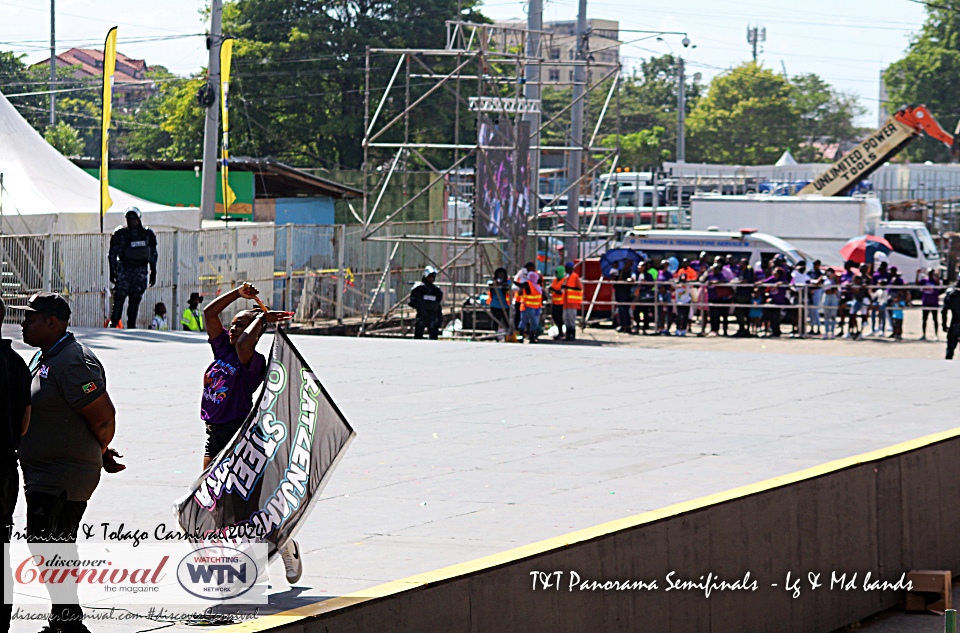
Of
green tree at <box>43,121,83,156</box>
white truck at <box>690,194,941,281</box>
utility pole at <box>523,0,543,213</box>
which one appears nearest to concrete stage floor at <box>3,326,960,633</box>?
utility pole at <box>523,0,543,213</box>

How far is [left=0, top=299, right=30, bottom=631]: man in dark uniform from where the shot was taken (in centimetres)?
513

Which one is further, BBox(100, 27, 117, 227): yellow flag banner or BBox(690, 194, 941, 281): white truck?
BBox(690, 194, 941, 281): white truck

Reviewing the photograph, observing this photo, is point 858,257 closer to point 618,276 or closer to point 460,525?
point 618,276

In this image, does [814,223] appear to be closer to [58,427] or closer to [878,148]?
[878,148]

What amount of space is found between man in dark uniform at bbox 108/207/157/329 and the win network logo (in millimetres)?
14452

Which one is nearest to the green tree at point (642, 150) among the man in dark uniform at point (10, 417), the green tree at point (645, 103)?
the green tree at point (645, 103)

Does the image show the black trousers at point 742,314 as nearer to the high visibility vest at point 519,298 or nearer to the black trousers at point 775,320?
the black trousers at point 775,320

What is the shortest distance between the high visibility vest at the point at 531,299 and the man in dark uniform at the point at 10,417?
69.9 ft

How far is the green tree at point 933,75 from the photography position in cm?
9625

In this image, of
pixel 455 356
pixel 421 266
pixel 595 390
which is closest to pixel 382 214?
pixel 421 266

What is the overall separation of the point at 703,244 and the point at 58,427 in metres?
27.3

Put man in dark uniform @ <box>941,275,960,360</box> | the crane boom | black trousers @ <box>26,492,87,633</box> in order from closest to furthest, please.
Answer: black trousers @ <box>26,492,87,633</box> < man in dark uniform @ <box>941,275,960,360</box> < the crane boom

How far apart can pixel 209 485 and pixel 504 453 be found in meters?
4.90

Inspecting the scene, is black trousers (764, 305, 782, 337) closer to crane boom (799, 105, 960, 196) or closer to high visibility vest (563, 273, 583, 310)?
high visibility vest (563, 273, 583, 310)
